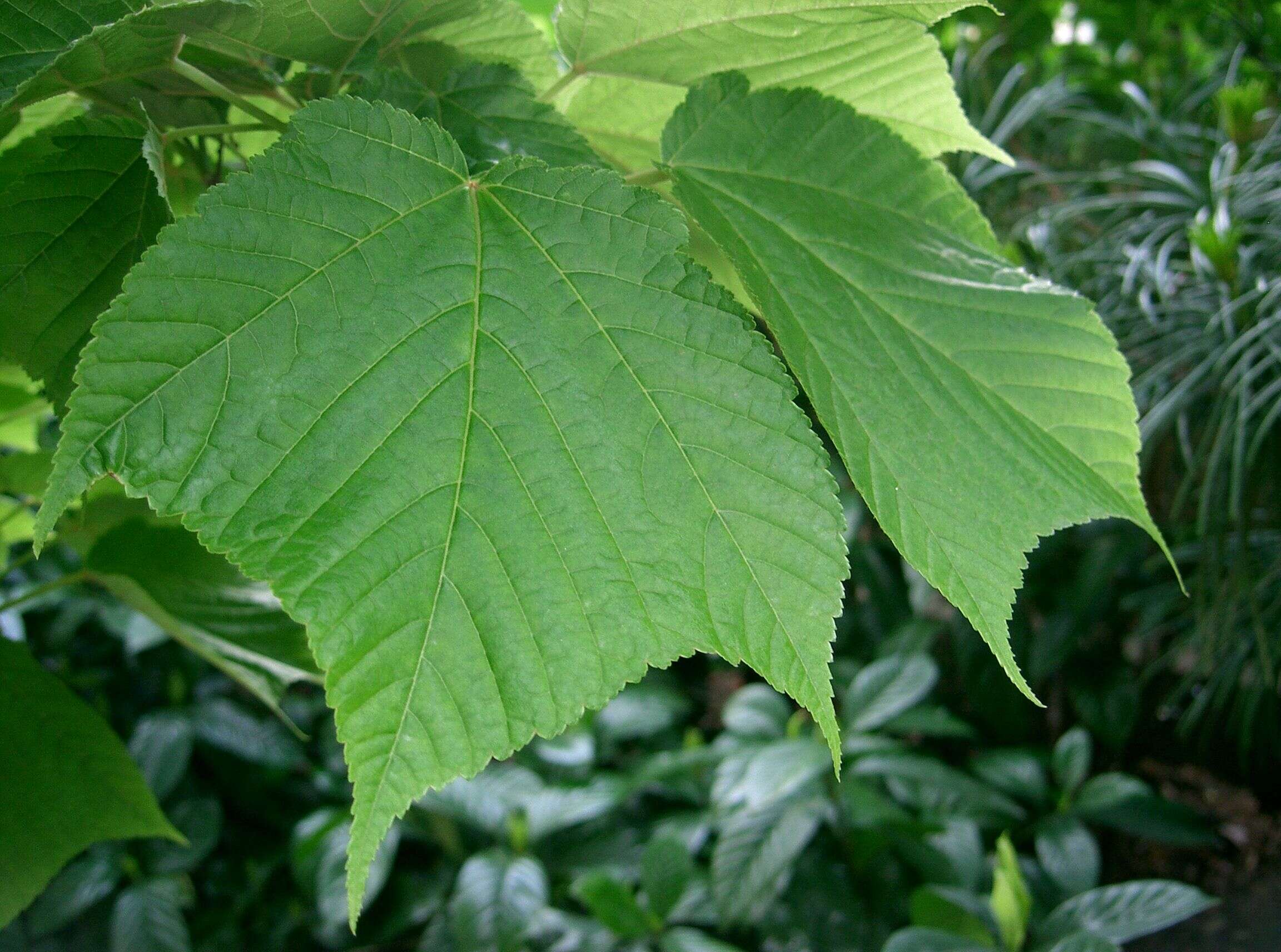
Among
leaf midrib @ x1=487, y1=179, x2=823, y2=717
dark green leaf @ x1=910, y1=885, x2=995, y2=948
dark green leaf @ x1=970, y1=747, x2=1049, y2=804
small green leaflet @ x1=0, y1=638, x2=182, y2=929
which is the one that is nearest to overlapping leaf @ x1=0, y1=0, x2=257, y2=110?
leaf midrib @ x1=487, y1=179, x2=823, y2=717

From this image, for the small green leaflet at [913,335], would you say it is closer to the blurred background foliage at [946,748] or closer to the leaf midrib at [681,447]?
the leaf midrib at [681,447]

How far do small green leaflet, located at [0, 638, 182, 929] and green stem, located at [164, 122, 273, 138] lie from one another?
283 millimetres

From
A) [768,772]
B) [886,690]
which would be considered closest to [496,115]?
[768,772]

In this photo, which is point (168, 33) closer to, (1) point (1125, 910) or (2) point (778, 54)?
(2) point (778, 54)

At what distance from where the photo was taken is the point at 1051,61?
2871 mm

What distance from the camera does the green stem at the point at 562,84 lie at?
16.1 inches

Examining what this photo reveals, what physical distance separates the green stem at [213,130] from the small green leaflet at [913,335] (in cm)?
15

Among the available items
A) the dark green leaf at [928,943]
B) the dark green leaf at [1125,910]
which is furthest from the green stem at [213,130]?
the dark green leaf at [1125,910]

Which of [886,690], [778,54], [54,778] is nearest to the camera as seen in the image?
[778,54]

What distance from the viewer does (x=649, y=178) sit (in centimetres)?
40

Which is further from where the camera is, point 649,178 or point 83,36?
point 649,178

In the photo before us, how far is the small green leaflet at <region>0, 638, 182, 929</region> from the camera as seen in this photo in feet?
1.55

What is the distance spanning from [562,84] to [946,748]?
225 centimetres

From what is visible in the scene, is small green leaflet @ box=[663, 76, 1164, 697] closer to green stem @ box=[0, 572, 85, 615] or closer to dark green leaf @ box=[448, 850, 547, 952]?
green stem @ box=[0, 572, 85, 615]
